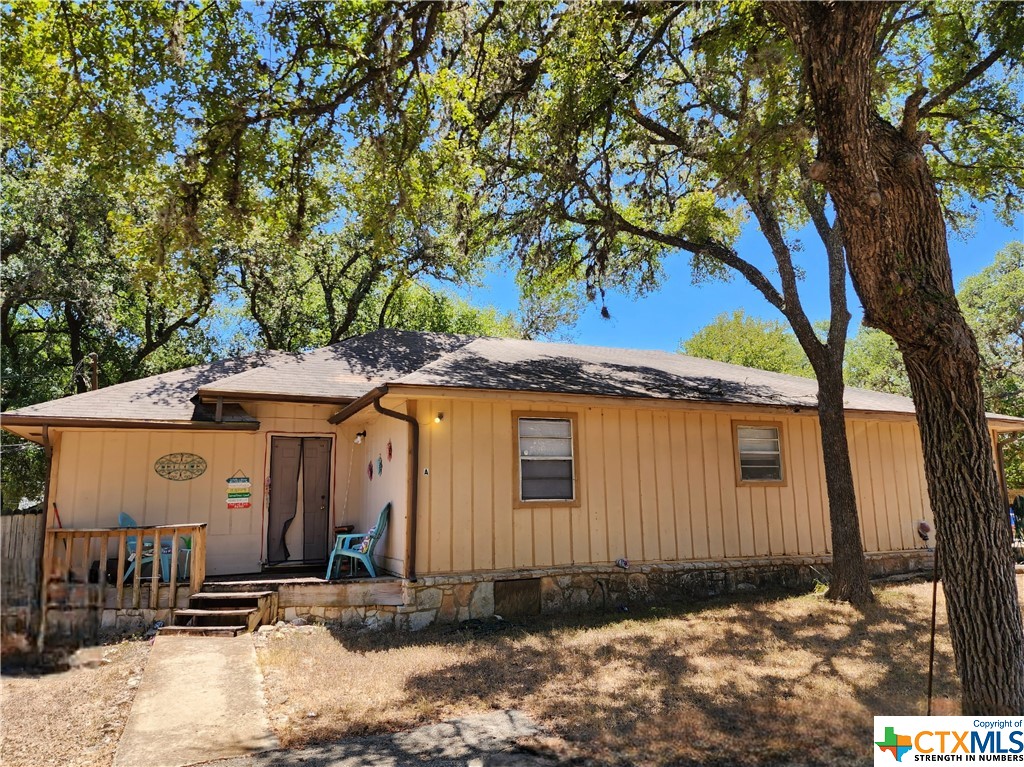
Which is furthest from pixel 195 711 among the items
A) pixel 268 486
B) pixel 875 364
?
pixel 875 364

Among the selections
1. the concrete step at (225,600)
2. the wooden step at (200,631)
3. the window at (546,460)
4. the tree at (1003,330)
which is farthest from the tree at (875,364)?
the wooden step at (200,631)

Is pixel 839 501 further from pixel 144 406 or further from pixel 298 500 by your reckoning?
pixel 144 406

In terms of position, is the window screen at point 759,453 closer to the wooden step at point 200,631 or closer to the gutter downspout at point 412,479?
the gutter downspout at point 412,479

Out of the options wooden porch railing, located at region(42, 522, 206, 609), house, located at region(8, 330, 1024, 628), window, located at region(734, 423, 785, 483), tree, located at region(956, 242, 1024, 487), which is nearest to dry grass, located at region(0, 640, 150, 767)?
wooden porch railing, located at region(42, 522, 206, 609)

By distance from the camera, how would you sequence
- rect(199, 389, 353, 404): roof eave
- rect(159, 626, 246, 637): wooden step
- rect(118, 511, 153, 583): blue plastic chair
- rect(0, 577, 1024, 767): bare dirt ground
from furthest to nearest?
rect(199, 389, 353, 404): roof eave, rect(118, 511, 153, 583): blue plastic chair, rect(159, 626, 246, 637): wooden step, rect(0, 577, 1024, 767): bare dirt ground

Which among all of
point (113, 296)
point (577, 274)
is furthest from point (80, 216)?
point (577, 274)

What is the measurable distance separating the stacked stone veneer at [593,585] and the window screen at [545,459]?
1.00 m

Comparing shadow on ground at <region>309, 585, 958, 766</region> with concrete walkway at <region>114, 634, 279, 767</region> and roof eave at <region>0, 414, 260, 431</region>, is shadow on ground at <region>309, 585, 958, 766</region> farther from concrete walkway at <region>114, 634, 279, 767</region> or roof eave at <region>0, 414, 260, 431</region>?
roof eave at <region>0, 414, 260, 431</region>

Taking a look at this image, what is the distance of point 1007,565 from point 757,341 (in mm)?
34032

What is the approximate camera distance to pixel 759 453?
9875mm

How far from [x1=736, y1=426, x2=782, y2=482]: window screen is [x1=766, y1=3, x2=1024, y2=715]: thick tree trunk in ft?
18.9

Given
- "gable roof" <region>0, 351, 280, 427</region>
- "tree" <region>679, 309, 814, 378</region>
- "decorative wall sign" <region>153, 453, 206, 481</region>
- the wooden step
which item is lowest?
the wooden step

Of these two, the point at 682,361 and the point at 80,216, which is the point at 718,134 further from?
the point at 80,216

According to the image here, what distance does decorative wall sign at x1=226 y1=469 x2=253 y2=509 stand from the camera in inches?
373
